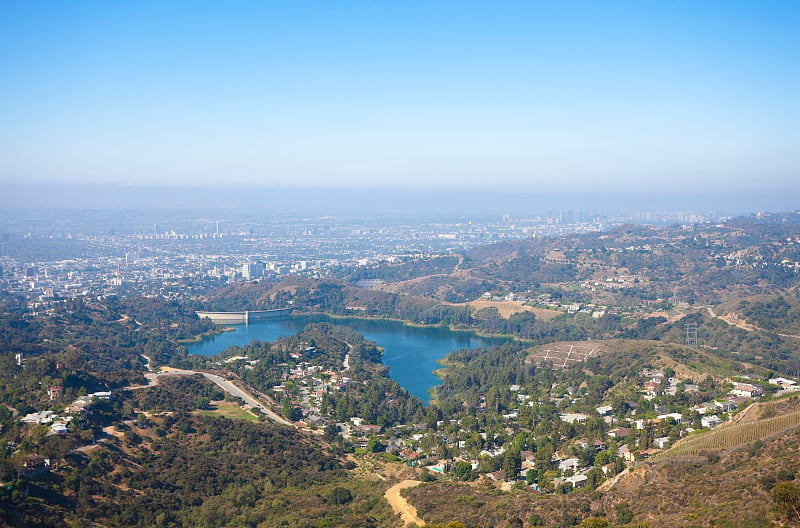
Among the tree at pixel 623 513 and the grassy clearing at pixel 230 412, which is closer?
the tree at pixel 623 513

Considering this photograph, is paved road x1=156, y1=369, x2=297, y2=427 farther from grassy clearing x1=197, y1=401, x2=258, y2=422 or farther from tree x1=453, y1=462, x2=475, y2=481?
tree x1=453, y1=462, x2=475, y2=481

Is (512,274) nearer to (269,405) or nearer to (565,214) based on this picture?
(269,405)

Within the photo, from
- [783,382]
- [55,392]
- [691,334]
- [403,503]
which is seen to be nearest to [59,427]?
[55,392]

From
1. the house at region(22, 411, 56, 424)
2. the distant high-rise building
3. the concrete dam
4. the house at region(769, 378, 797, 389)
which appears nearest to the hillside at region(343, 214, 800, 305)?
the distant high-rise building

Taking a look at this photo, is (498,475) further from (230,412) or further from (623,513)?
(230,412)

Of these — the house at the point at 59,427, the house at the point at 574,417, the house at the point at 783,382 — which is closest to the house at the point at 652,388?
the house at the point at 574,417

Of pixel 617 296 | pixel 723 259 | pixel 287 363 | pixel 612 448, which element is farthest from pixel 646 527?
pixel 723 259

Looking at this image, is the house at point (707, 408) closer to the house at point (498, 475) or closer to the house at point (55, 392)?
the house at point (498, 475)
